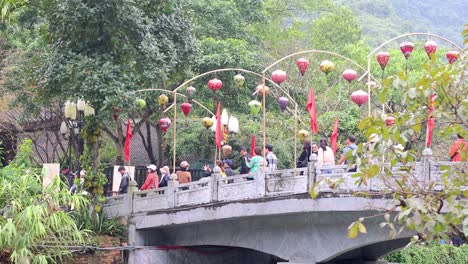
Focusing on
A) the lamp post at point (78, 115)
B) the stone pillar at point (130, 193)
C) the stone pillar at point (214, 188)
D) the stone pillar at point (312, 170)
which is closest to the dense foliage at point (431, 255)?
the stone pillar at point (214, 188)

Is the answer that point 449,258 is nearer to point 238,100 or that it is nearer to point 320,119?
point 320,119

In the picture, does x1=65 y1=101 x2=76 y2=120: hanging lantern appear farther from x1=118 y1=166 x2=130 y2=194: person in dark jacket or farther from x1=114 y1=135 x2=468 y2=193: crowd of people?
x1=118 y1=166 x2=130 y2=194: person in dark jacket

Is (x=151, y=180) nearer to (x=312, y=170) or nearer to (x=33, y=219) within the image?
(x=33, y=219)

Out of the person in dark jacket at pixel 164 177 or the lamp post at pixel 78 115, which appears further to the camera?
the person in dark jacket at pixel 164 177

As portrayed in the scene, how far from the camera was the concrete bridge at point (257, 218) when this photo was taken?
16.5 meters

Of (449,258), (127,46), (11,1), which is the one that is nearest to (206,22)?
(127,46)

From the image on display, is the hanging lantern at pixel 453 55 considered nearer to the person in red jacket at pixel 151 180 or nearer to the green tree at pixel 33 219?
the green tree at pixel 33 219

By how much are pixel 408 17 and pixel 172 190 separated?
75.9 m

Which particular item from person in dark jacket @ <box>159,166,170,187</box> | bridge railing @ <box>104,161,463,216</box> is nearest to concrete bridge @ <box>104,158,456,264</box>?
bridge railing @ <box>104,161,463,216</box>

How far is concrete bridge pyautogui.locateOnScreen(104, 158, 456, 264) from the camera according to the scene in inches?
649

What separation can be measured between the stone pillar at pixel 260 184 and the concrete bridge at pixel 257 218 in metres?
0.02

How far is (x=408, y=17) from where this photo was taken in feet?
298

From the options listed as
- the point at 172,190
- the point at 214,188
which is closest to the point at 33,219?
the point at 172,190

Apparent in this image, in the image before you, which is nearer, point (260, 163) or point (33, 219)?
point (33, 219)
